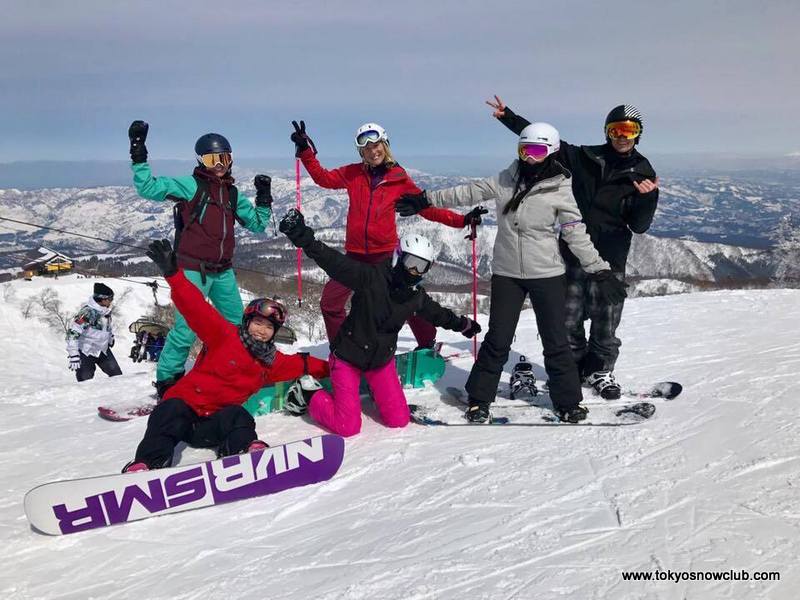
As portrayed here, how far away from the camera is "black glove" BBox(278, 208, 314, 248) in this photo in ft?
13.3

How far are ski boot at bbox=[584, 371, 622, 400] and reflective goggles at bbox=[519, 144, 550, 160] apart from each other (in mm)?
2200

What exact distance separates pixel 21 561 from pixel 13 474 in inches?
62.5

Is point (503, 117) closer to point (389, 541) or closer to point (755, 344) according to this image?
point (389, 541)

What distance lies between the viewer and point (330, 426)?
15.1 ft

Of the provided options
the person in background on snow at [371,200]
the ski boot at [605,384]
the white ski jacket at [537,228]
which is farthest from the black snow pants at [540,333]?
the person in background on snow at [371,200]

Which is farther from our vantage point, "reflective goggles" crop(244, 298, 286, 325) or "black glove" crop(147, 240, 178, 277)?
"reflective goggles" crop(244, 298, 286, 325)

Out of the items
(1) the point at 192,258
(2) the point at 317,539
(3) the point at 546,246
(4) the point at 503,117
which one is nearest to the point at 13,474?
(1) the point at 192,258

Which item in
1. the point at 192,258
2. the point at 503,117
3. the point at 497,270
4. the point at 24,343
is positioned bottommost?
the point at 24,343

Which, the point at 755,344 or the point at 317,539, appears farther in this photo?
the point at 755,344

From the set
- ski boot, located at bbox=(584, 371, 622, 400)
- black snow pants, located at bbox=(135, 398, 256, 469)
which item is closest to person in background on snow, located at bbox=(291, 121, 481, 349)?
black snow pants, located at bbox=(135, 398, 256, 469)

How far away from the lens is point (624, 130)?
14.0 feet

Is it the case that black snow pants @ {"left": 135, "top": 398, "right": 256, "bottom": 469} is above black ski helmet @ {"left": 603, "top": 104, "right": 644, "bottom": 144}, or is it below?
below

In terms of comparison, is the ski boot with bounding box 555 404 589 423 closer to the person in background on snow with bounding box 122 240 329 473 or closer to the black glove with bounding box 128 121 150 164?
the person in background on snow with bounding box 122 240 329 473

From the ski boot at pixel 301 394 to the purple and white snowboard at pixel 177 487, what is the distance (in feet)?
3.90
